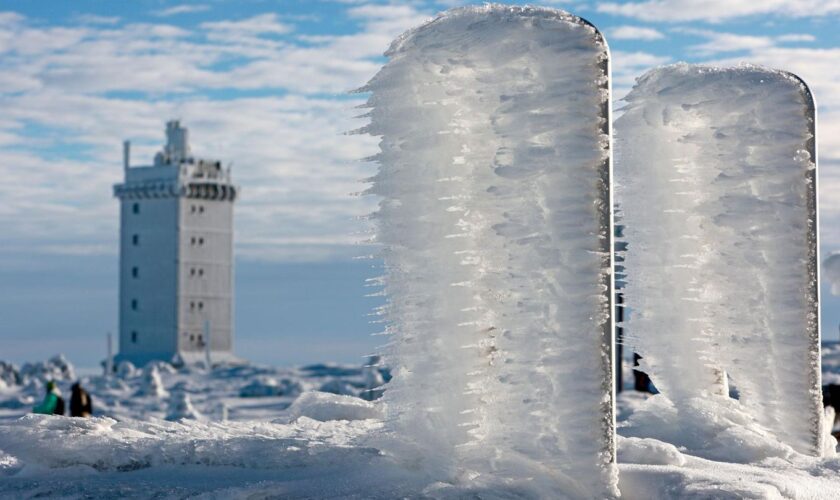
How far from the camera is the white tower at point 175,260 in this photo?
47.1m

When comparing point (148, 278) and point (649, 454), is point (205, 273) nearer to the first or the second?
Answer: point (148, 278)

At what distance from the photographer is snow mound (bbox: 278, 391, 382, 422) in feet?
24.0

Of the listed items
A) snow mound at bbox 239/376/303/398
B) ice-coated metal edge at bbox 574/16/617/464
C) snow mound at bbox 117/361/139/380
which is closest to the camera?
ice-coated metal edge at bbox 574/16/617/464

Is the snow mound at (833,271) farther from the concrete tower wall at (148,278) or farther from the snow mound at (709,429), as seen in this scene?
the concrete tower wall at (148,278)

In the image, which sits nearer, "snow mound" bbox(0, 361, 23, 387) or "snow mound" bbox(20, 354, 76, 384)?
"snow mound" bbox(0, 361, 23, 387)

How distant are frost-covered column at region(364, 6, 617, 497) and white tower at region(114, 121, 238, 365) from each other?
4227 cm

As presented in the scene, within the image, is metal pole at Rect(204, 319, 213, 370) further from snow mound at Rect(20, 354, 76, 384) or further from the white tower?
snow mound at Rect(20, 354, 76, 384)

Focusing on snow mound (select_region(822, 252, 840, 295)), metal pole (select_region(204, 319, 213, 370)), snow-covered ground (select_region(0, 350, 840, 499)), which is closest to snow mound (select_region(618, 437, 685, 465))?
snow-covered ground (select_region(0, 350, 840, 499))

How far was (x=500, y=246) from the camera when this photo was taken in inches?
218

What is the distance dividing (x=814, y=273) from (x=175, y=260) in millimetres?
40777

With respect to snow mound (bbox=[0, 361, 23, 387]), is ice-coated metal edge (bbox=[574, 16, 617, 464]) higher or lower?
higher

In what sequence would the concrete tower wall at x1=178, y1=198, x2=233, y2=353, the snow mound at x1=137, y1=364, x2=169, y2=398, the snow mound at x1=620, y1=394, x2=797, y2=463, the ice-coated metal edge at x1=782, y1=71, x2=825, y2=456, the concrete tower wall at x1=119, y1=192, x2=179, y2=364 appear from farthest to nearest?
the concrete tower wall at x1=178, y1=198, x2=233, y2=353 < the concrete tower wall at x1=119, y1=192, x2=179, y2=364 < the snow mound at x1=137, y1=364, x2=169, y2=398 < the ice-coated metal edge at x1=782, y1=71, x2=825, y2=456 < the snow mound at x1=620, y1=394, x2=797, y2=463

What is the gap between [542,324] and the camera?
5.40 meters

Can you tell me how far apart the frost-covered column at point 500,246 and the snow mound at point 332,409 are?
5.13 ft
